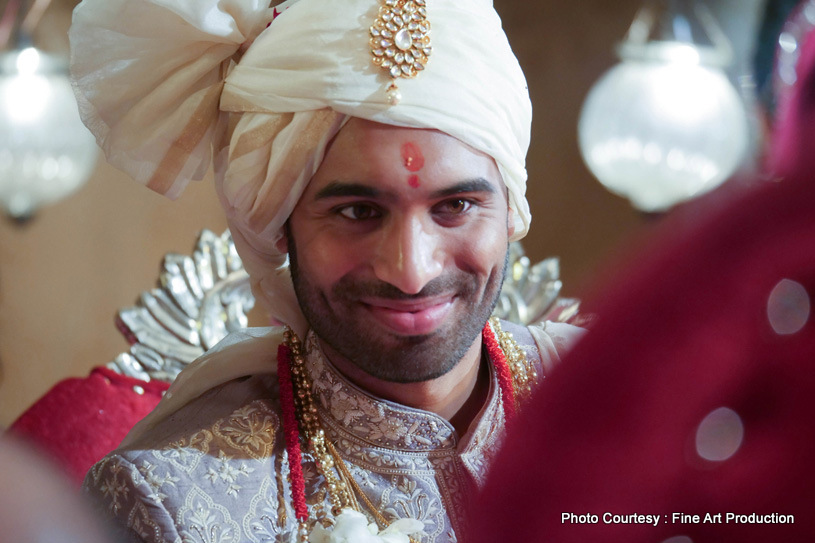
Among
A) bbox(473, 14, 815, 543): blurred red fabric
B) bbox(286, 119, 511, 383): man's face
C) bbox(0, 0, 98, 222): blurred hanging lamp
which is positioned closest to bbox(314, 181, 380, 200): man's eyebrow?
bbox(286, 119, 511, 383): man's face

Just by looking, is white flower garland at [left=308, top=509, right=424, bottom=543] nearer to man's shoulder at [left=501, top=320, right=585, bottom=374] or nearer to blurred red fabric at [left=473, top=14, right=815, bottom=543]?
man's shoulder at [left=501, top=320, right=585, bottom=374]

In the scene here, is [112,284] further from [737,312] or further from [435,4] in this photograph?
[737,312]

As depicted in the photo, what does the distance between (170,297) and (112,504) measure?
70cm

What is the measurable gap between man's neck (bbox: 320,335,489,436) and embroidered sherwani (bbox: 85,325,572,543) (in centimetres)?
2

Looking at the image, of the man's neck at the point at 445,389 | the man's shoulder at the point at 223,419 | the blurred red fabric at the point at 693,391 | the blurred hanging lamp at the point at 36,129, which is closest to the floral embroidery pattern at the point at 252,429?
the man's shoulder at the point at 223,419

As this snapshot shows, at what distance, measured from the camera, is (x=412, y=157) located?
1249 millimetres

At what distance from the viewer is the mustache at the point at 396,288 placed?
1252 mm

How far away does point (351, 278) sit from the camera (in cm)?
128

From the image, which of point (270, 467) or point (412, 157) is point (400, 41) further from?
point (270, 467)

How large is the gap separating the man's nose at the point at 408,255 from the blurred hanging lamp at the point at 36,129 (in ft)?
9.81

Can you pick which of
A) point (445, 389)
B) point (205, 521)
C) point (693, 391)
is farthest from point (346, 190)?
point (693, 391)

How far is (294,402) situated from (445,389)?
0.71 feet

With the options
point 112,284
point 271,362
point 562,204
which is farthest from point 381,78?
point 562,204

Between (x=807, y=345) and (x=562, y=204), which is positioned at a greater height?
(x=807, y=345)
